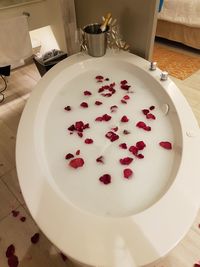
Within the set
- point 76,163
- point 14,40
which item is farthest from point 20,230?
point 14,40

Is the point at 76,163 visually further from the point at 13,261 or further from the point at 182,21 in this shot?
the point at 182,21

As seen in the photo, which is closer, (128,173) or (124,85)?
(128,173)

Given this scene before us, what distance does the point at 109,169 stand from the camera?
104 centimetres

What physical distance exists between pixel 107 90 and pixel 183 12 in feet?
6.86

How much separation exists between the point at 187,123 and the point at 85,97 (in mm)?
703

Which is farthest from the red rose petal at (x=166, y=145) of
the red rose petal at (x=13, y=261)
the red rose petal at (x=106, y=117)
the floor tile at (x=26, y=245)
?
the red rose petal at (x=13, y=261)

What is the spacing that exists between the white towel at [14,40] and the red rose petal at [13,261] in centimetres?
171

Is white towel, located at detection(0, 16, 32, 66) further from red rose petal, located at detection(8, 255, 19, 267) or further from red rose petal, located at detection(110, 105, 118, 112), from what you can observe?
red rose petal, located at detection(8, 255, 19, 267)

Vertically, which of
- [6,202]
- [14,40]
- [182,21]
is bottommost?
[6,202]

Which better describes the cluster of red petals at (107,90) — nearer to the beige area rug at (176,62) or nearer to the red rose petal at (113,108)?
the red rose petal at (113,108)

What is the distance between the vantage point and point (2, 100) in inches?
91.7

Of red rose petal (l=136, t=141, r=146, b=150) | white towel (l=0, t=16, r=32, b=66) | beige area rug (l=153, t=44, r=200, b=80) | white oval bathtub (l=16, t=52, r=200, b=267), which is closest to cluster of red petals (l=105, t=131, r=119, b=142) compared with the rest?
white oval bathtub (l=16, t=52, r=200, b=267)

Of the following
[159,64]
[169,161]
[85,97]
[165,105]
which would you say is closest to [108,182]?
[169,161]

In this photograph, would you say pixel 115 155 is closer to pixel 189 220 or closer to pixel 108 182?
pixel 108 182
